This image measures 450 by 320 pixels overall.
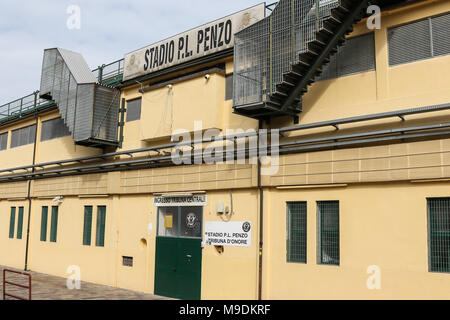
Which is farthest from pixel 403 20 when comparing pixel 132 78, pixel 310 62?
pixel 132 78

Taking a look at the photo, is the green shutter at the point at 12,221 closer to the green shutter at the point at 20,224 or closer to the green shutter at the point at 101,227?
the green shutter at the point at 20,224

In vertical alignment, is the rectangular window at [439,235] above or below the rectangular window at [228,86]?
below

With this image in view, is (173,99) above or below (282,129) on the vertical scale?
above

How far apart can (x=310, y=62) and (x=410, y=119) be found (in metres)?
2.85

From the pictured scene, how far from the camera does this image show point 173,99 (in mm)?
15336

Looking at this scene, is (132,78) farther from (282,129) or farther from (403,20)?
(403,20)

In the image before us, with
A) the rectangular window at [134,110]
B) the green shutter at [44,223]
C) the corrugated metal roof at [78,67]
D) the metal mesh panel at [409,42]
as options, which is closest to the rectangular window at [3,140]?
the green shutter at [44,223]

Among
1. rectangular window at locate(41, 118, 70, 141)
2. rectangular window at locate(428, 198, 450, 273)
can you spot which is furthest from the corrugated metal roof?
rectangular window at locate(428, 198, 450, 273)

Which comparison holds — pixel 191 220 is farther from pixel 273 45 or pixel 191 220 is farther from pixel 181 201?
pixel 273 45

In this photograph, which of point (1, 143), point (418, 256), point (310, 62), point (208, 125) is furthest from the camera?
point (1, 143)

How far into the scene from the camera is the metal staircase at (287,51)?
34.9 ft

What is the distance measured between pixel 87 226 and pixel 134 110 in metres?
5.29

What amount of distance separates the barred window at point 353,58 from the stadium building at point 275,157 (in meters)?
0.04

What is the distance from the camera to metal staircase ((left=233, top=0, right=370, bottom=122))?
10648 millimetres
